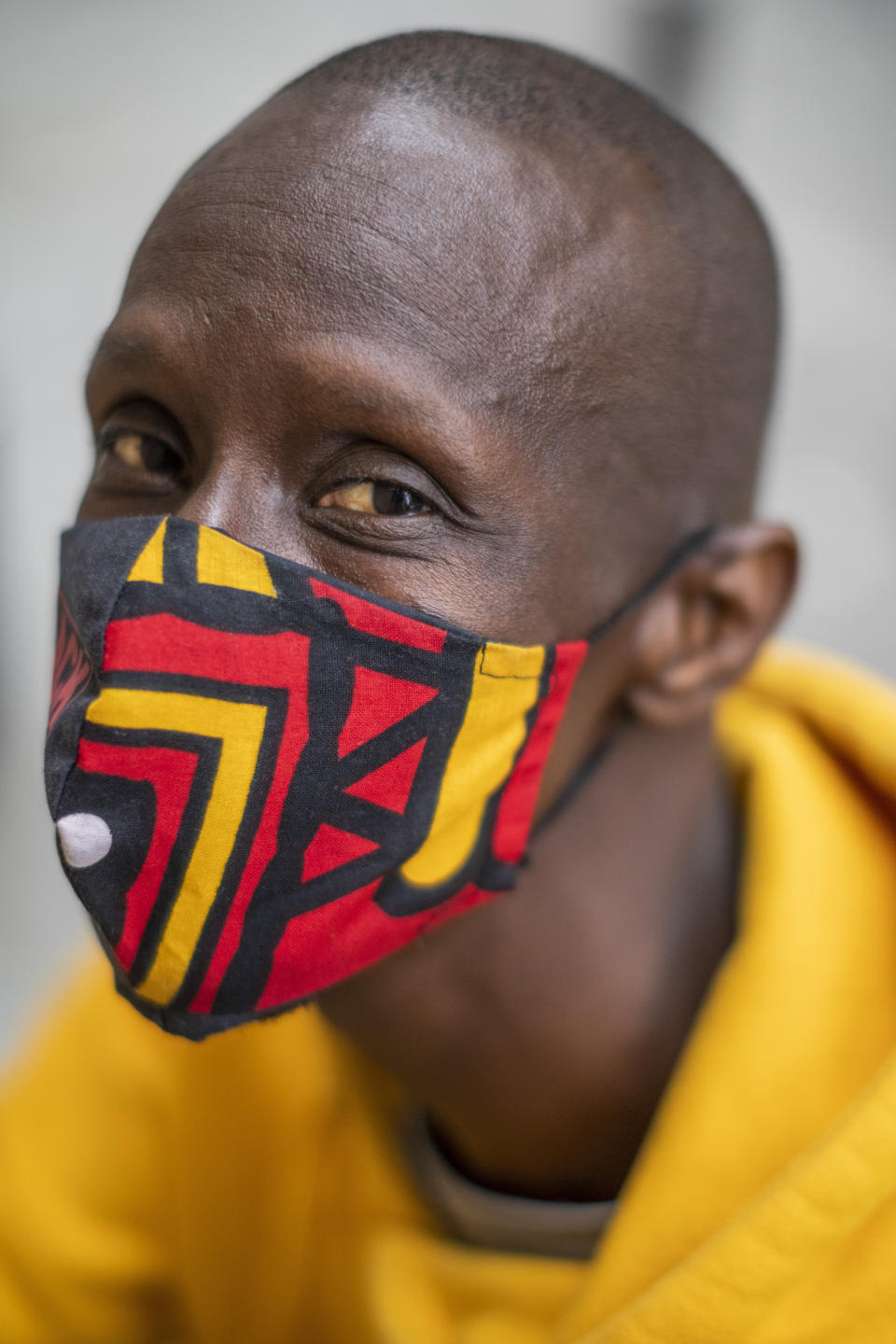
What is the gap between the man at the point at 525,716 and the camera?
41.1 inches

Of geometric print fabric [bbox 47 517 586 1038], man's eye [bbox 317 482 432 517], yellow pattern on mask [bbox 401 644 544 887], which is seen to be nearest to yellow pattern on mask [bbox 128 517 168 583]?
geometric print fabric [bbox 47 517 586 1038]

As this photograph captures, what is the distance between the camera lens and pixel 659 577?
1281 millimetres

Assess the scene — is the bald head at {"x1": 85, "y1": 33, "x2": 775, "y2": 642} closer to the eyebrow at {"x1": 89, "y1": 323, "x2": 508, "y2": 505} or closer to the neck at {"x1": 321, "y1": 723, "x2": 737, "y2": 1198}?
the eyebrow at {"x1": 89, "y1": 323, "x2": 508, "y2": 505}

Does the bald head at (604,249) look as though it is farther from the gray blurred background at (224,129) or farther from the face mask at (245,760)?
the gray blurred background at (224,129)

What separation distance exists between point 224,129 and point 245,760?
351 centimetres

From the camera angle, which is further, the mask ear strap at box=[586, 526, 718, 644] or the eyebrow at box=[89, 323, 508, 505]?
the mask ear strap at box=[586, 526, 718, 644]

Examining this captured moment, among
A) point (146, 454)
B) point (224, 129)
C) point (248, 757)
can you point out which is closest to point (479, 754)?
point (248, 757)

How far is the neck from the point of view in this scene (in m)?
1.29

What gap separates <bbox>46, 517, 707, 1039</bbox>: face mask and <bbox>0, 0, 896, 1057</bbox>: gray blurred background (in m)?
2.05

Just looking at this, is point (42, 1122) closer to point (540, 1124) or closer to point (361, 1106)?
point (361, 1106)

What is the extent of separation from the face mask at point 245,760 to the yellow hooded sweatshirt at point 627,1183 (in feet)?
1.30

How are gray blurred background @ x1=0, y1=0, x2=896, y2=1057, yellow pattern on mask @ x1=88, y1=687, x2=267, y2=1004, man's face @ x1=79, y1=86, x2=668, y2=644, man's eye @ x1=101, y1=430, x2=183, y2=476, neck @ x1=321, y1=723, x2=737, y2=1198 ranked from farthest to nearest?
gray blurred background @ x1=0, y1=0, x2=896, y2=1057, neck @ x1=321, y1=723, x2=737, y2=1198, man's eye @ x1=101, y1=430, x2=183, y2=476, man's face @ x1=79, y1=86, x2=668, y2=644, yellow pattern on mask @ x1=88, y1=687, x2=267, y2=1004

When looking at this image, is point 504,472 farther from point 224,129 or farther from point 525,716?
point 224,129

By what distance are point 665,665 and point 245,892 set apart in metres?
0.56
